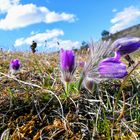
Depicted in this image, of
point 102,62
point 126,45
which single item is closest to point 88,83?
point 102,62

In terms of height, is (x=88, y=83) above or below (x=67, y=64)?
below

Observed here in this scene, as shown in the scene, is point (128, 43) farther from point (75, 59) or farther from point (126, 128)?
point (126, 128)

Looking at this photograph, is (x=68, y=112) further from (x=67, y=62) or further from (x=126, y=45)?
(x=126, y=45)

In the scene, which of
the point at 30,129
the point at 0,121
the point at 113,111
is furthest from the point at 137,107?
the point at 0,121

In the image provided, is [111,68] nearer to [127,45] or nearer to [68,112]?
[127,45]

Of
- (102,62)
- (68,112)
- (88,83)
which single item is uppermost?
(102,62)

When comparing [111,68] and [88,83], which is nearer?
[111,68]

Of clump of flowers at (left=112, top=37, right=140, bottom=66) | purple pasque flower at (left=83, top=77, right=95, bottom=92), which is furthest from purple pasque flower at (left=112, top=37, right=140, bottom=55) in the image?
purple pasque flower at (left=83, top=77, right=95, bottom=92)
